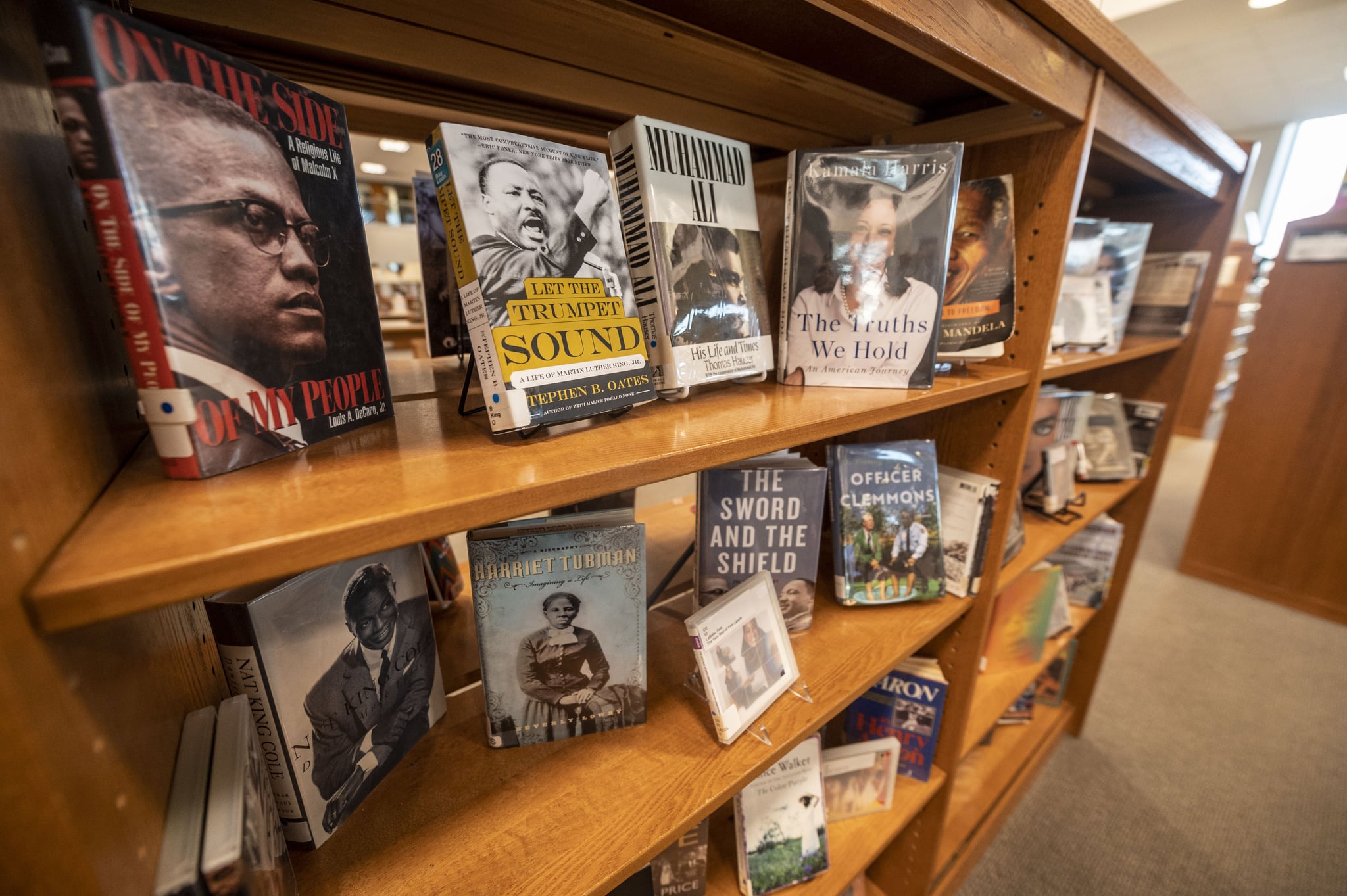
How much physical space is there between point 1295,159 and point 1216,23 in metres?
4.74

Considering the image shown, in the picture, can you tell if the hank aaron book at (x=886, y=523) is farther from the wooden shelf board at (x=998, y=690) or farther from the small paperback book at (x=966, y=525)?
the wooden shelf board at (x=998, y=690)

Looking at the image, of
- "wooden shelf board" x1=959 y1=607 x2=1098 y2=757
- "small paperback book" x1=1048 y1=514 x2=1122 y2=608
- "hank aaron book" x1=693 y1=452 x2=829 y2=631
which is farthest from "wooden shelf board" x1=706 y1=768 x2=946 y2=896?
"small paperback book" x1=1048 y1=514 x2=1122 y2=608

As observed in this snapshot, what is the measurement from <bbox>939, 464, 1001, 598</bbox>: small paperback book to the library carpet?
106 cm

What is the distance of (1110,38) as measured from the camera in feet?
2.55

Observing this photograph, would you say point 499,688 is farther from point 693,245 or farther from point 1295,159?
point 1295,159

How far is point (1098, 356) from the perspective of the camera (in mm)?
1228

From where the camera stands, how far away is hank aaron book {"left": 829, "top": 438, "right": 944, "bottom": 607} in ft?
3.04

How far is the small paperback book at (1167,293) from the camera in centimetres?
159

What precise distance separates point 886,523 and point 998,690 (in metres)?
0.85

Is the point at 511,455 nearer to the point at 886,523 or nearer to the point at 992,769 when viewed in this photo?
the point at 886,523

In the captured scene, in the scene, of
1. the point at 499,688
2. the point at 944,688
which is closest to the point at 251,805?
the point at 499,688

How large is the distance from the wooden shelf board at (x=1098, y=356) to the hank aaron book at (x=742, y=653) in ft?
2.13

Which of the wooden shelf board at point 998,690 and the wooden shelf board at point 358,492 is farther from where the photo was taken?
the wooden shelf board at point 998,690

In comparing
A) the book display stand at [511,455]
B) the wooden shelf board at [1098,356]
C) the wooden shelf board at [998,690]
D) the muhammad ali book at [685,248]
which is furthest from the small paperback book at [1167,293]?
the muhammad ali book at [685,248]
